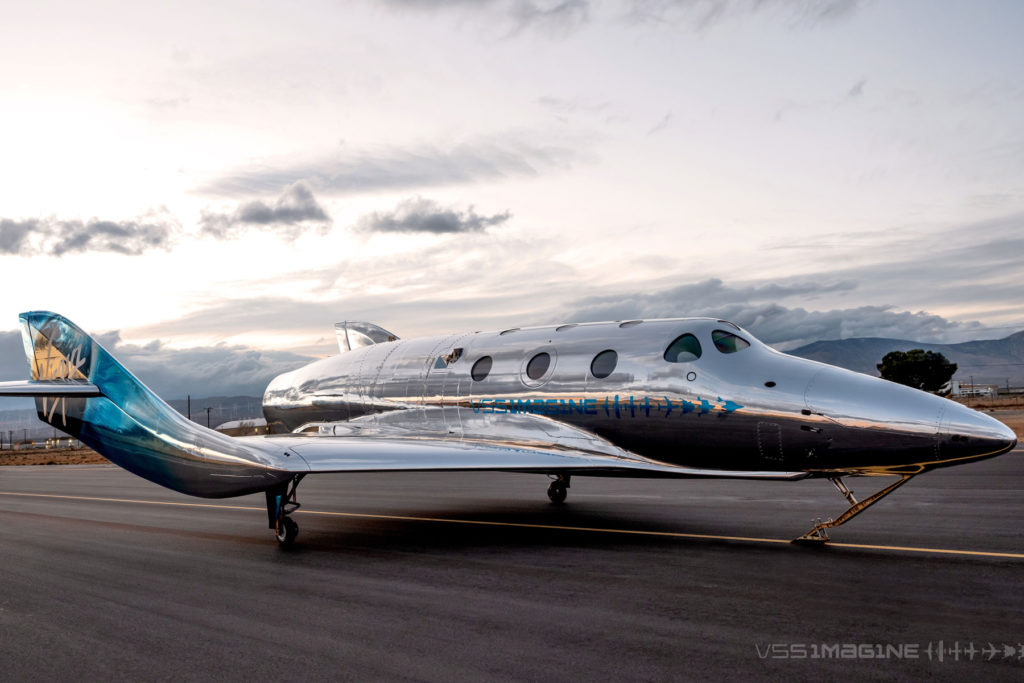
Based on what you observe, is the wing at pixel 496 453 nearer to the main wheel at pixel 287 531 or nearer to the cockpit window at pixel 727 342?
the main wheel at pixel 287 531

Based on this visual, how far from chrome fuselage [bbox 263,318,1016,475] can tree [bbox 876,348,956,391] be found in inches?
4456

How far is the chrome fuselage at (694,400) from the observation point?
30.6ft

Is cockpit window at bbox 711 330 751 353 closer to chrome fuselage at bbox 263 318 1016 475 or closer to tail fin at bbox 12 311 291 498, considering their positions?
chrome fuselage at bbox 263 318 1016 475

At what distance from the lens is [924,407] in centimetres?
930

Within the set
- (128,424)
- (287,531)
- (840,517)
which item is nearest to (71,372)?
(128,424)

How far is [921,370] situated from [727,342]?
118274 millimetres

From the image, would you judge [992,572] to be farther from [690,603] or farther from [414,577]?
[414,577]

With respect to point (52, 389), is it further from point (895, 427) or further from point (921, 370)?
point (921, 370)

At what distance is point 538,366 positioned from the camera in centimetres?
1278

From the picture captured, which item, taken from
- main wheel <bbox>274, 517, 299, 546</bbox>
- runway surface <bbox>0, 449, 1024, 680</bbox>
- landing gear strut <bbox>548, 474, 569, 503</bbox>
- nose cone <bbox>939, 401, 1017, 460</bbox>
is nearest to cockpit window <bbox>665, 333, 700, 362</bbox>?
runway surface <bbox>0, 449, 1024, 680</bbox>

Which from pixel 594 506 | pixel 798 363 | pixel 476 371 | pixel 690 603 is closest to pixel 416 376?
pixel 476 371

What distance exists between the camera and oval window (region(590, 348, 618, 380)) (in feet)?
39.0

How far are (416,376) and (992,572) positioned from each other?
926 cm

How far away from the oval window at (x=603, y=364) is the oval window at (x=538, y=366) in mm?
842
